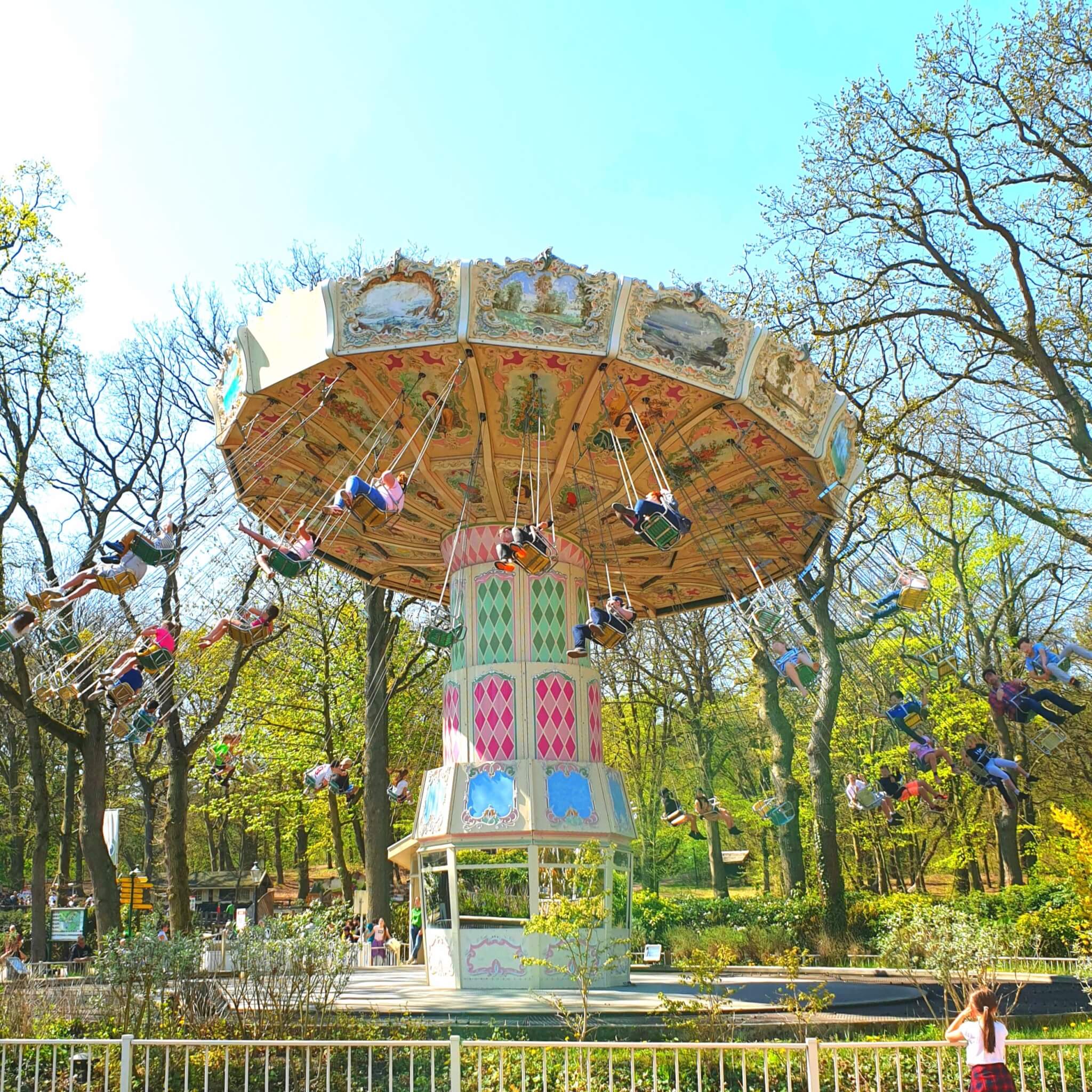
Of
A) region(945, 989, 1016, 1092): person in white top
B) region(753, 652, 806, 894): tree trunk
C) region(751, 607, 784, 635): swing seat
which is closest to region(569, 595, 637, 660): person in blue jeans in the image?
region(751, 607, 784, 635): swing seat

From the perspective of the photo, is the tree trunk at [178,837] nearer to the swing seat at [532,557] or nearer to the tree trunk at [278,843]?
the swing seat at [532,557]

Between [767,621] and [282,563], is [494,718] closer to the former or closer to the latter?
[767,621]

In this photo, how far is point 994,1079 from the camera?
7.90 meters

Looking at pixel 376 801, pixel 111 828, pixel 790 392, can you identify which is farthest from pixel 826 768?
pixel 111 828

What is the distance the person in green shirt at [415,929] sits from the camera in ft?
75.8

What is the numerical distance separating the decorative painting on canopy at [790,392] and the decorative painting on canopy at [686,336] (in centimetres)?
40

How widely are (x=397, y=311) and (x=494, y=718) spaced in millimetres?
6482

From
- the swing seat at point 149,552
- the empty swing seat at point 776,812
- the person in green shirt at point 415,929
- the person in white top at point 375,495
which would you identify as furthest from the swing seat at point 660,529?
the person in green shirt at point 415,929

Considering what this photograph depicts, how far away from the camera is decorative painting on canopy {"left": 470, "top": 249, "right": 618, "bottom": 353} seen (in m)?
13.6

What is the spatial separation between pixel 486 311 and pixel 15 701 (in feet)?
45.5

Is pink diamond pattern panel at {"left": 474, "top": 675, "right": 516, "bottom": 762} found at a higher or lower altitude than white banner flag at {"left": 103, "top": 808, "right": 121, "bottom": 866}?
higher

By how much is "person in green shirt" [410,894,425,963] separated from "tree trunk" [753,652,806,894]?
28.8 ft

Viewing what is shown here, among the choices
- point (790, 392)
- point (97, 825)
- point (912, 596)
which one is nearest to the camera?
point (912, 596)

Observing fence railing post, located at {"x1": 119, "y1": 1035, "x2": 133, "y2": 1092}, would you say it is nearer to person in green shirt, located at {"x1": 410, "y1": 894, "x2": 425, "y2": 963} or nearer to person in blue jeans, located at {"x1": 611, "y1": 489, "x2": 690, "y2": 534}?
person in blue jeans, located at {"x1": 611, "y1": 489, "x2": 690, "y2": 534}
